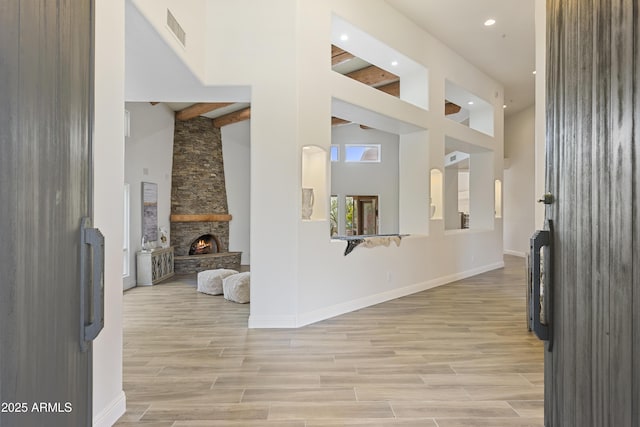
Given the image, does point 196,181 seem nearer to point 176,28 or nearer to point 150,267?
point 150,267

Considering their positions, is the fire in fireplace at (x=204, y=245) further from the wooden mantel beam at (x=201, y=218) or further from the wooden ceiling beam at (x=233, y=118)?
the wooden ceiling beam at (x=233, y=118)

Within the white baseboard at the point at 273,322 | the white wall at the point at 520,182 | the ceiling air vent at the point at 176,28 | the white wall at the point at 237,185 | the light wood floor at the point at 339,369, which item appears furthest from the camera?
the white wall at the point at 520,182

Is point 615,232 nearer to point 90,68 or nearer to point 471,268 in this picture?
point 90,68

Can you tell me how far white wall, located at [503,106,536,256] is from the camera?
34.3 feet

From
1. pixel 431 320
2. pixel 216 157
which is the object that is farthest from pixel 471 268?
pixel 216 157

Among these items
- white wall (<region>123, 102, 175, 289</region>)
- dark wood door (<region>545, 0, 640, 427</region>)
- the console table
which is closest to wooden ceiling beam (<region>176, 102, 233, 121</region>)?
white wall (<region>123, 102, 175, 289</region>)

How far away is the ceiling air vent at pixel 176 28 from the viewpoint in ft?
10.5

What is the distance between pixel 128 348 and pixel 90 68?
10.1 ft

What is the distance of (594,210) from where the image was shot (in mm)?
883

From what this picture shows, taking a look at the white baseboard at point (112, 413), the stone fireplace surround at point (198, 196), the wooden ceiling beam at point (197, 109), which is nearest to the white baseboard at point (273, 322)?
the white baseboard at point (112, 413)

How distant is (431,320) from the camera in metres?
4.32

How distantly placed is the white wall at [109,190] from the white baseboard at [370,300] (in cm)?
218

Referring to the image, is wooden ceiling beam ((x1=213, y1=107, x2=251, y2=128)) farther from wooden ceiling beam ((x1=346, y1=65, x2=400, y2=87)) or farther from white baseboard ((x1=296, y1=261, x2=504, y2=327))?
white baseboard ((x1=296, y1=261, x2=504, y2=327))

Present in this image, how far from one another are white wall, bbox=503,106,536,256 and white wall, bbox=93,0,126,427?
10852 millimetres
